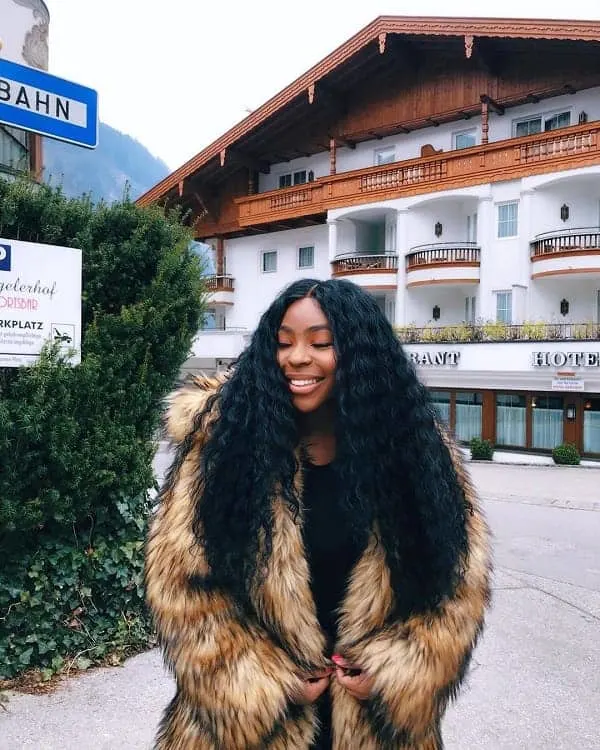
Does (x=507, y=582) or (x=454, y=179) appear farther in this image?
(x=454, y=179)

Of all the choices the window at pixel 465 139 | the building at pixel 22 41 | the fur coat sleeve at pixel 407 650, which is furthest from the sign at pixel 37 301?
the window at pixel 465 139

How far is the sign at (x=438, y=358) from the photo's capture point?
19297mm

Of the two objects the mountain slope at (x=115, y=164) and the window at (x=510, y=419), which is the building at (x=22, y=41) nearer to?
the window at (x=510, y=419)

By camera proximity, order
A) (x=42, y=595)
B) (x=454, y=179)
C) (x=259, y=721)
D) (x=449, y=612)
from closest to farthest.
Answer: (x=259, y=721) < (x=449, y=612) < (x=42, y=595) < (x=454, y=179)

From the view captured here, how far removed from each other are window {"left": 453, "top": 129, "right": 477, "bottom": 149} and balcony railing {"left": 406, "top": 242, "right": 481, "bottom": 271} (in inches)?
143

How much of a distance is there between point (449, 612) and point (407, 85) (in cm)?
2420

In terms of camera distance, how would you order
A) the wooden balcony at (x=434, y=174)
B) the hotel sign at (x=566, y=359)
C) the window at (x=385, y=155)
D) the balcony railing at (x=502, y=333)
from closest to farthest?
the hotel sign at (x=566, y=359) < the balcony railing at (x=502, y=333) < the wooden balcony at (x=434, y=174) < the window at (x=385, y=155)

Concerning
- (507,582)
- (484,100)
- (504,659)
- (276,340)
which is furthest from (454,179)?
(276,340)

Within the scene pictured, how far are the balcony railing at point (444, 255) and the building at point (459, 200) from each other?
58 millimetres

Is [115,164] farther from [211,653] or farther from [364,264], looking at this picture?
[211,653]

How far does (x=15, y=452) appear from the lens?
10.3 ft

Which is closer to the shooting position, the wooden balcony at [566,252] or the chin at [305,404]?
the chin at [305,404]

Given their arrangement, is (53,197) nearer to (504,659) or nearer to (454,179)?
(504,659)

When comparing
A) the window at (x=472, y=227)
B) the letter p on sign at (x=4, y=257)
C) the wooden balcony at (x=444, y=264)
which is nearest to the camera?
the letter p on sign at (x=4, y=257)
